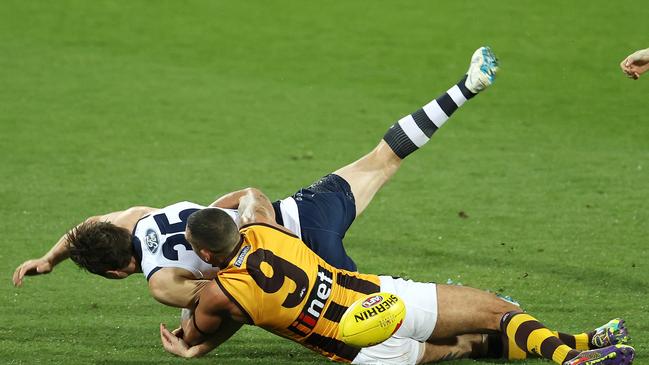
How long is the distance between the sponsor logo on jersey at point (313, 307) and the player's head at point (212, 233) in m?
0.45

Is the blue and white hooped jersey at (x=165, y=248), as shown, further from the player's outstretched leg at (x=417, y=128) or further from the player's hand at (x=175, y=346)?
the player's outstretched leg at (x=417, y=128)

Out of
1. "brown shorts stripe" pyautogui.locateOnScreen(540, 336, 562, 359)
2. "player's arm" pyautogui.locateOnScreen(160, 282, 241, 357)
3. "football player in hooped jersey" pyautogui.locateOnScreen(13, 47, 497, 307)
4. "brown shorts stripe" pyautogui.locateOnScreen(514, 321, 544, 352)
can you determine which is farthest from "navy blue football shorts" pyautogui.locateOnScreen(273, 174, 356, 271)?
"brown shorts stripe" pyautogui.locateOnScreen(540, 336, 562, 359)

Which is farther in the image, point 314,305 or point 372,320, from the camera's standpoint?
point 314,305

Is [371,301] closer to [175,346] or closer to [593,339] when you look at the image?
[175,346]

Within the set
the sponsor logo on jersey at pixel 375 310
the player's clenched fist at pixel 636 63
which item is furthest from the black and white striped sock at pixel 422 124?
the sponsor logo on jersey at pixel 375 310

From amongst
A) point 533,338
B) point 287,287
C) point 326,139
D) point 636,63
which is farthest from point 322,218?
point 326,139

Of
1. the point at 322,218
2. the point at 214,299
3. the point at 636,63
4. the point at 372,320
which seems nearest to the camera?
the point at 372,320

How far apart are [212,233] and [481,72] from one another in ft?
7.97

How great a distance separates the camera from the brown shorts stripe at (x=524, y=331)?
5293mm

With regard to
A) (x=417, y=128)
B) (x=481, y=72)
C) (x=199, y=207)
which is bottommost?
(x=199, y=207)

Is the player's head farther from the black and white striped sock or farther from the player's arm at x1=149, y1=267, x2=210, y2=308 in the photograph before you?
the black and white striped sock

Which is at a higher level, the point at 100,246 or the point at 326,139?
the point at 100,246

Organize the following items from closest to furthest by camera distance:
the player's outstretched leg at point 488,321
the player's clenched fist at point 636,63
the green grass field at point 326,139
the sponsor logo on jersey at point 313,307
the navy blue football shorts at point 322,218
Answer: the sponsor logo on jersey at point 313,307 → the player's outstretched leg at point 488,321 → the navy blue football shorts at point 322,218 → the player's clenched fist at point 636,63 → the green grass field at point 326,139

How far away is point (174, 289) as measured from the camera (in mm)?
5250
